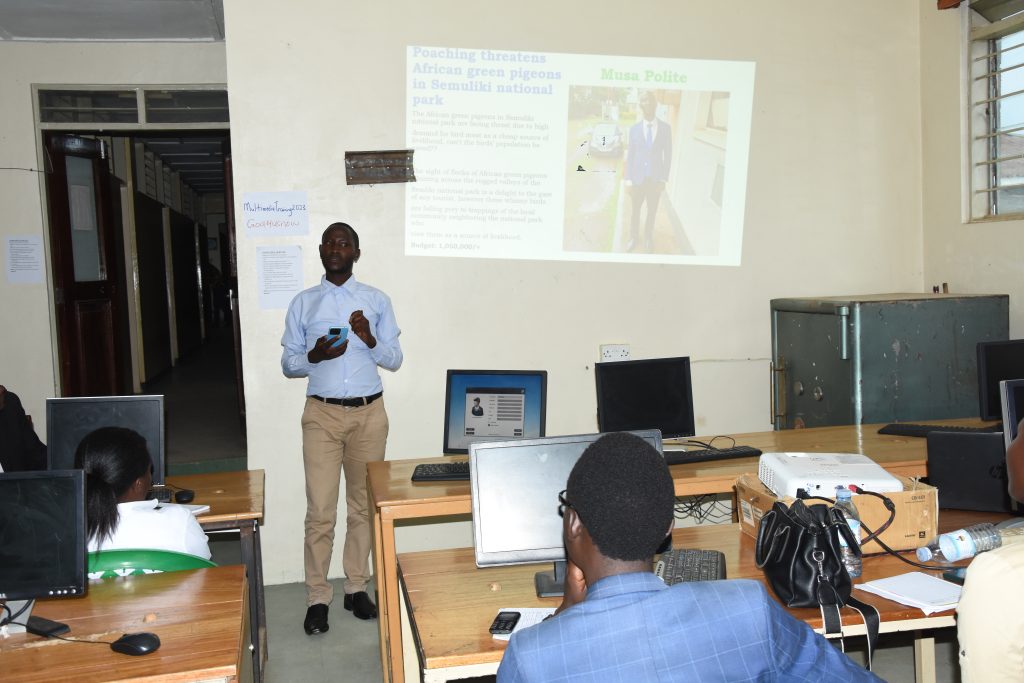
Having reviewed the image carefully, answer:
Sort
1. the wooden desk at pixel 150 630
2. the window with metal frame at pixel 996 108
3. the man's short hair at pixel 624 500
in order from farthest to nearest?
the window with metal frame at pixel 996 108, the wooden desk at pixel 150 630, the man's short hair at pixel 624 500

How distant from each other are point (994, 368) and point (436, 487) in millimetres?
2503

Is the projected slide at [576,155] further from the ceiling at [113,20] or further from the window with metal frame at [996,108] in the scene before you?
the ceiling at [113,20]

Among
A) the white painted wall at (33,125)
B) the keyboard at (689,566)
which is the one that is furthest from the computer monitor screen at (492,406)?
the white painted wall at (33,125)

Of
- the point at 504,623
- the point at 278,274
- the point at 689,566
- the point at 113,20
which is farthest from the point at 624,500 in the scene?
the point at 113,20

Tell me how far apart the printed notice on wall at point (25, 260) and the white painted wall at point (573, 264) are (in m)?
2.02

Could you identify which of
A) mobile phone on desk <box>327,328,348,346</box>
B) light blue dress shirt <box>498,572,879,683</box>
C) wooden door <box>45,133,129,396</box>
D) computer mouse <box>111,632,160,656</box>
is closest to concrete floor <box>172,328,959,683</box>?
wooden door <box>45,133,129,396</box>

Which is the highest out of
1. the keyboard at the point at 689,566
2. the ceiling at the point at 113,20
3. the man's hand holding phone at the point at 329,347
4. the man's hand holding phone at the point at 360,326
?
the ceiling at the point at 113,20

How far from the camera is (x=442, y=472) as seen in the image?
345 cm

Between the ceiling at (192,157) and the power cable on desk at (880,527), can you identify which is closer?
the power cable on desk at (880,527)

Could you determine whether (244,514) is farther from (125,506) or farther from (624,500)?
(624,500)

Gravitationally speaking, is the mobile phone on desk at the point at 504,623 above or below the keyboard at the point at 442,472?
below

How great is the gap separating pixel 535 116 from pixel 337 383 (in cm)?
184

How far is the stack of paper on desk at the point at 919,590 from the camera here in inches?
88.0

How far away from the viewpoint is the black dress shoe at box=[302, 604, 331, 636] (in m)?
3.99
